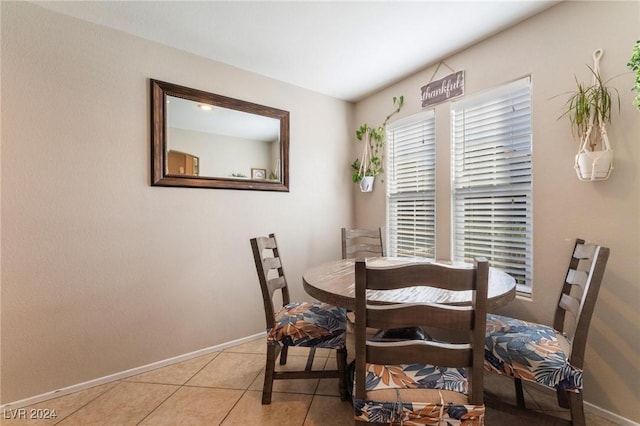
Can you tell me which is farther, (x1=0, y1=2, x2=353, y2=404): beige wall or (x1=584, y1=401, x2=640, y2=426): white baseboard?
(x1=0, y1=2, x2=353, y2=404): beige wall

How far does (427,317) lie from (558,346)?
0.92 metres

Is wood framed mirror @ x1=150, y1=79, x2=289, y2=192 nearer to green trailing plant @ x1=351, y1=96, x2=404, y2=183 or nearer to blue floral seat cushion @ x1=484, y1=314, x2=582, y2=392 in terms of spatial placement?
green trailing plant @ x1=351, y1=96, x2=404, y2=183

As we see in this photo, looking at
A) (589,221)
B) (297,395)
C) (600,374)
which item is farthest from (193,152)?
(600,374)

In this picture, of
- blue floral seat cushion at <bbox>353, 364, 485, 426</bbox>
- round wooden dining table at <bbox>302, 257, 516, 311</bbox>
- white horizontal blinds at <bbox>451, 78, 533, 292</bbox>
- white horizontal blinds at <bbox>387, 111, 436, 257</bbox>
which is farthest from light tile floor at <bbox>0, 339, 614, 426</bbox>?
white horizontal blinds at <bbox>387, 111, 436, 257</bbox>

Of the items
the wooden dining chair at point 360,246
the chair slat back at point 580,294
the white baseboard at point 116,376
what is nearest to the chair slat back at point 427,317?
the chair slat back at point 580,294

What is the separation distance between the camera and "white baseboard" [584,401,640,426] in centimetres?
150

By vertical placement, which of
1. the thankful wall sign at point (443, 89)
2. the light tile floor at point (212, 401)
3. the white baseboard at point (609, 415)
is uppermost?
the thankful wall sign at point (443, 89)

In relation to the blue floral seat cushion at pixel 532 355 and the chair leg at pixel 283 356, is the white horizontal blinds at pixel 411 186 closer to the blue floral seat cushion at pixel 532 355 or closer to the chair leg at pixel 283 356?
the blue floral seat cushion at pixel 532 355

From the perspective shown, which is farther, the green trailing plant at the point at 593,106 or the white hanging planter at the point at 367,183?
the white hanging planter at the point at 367,183

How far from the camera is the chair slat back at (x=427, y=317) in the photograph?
3.06ft

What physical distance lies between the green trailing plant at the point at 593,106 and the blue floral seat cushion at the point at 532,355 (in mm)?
1107

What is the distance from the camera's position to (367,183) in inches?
121

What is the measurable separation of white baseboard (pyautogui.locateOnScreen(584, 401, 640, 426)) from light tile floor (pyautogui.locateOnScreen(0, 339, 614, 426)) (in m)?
0.04

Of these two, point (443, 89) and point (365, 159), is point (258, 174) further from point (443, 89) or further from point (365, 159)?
point (443, 89)
